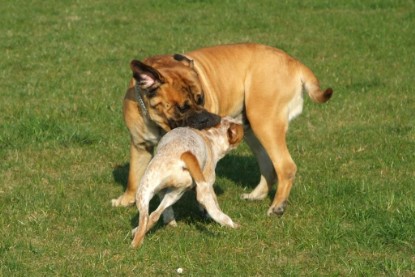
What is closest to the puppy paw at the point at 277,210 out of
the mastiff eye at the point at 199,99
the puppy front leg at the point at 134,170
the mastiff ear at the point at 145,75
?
the mastiff eye at the point at 199,99

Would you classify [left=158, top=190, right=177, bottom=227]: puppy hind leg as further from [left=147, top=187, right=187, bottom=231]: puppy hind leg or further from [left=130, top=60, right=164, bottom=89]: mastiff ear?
[left=130, top=60, right=164, bottom=89]: mastiff ear

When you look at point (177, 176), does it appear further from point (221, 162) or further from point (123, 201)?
point (221, 162)

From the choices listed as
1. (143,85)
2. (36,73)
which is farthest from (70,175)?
(36,73)

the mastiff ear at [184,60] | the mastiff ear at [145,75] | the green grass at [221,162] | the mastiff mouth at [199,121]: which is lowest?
the green grass at [221,162]

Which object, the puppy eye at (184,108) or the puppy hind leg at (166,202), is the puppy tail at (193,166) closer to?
the puppy hind leg at (166,202)

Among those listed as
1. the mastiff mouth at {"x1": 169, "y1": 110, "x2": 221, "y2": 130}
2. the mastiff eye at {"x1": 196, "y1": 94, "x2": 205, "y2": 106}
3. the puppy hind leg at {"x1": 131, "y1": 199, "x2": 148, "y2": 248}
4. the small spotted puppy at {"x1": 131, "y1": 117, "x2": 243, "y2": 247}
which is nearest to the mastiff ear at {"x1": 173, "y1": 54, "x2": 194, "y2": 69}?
the mastiff eye at {"x1": 196, "y1": 94, "x2": 205, "y2": 106}

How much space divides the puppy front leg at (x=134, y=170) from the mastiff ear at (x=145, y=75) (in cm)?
75

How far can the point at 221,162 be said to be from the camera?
29.8ft

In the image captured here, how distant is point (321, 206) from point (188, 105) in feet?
4.45

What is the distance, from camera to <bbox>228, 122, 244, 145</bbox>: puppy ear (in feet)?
22.9

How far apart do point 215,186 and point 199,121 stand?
1421 mm

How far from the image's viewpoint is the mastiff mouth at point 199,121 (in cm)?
699

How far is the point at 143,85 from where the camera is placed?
7.00 m

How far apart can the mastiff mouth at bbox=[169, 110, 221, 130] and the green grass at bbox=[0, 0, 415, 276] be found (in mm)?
759
